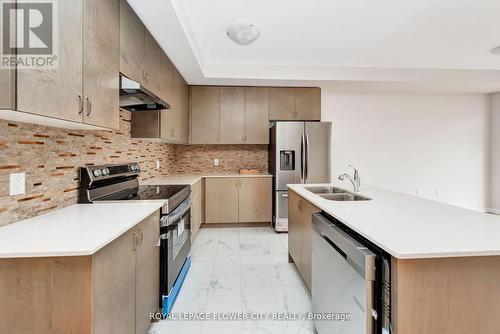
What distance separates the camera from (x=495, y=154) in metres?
4.73

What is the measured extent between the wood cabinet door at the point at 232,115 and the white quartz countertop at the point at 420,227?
261cm

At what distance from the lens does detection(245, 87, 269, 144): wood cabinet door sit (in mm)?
4176

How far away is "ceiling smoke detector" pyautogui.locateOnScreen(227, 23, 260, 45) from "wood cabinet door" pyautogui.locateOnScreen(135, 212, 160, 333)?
6.49 feet

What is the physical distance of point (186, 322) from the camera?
6.01ft

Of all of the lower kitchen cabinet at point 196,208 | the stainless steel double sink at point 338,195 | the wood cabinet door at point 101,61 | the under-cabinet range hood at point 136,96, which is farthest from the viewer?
the lower kitchen cabinet at point 196,208

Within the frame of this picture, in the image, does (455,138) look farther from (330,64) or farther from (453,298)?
(453,298)

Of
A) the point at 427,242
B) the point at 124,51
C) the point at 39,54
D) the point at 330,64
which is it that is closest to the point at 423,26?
the point at 330,64

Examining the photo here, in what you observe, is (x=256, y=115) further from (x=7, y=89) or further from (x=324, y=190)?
(x=7, y=89)

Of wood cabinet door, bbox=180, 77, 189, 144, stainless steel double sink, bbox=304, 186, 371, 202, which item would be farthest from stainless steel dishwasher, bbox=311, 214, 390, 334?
wood cabinet door, bbox=180, 77, 189, 144

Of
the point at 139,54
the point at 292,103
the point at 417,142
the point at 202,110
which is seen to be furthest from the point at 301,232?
the point at 417,142

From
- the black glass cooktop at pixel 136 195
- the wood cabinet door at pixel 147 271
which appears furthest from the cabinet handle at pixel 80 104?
the black glass cooktop at pixel 136 195

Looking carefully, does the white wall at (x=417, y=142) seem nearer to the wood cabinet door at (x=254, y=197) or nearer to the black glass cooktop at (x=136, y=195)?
the wood cabinet door at (x=254, y=197)

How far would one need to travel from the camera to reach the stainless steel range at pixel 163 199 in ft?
5.95

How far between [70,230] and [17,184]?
415mm
